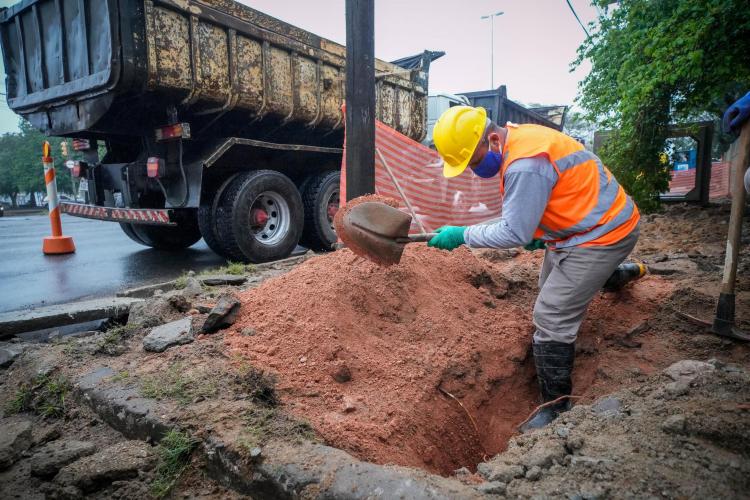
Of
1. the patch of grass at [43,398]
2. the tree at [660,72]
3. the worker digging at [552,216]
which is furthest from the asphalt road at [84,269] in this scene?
the tree at [660,72]

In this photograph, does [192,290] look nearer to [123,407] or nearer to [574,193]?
[123,407]

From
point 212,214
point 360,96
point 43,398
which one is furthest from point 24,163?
point 43,398

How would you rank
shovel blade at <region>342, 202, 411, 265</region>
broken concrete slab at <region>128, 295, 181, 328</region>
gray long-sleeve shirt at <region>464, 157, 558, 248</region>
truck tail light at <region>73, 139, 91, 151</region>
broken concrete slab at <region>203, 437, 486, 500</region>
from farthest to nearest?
truck tail light at <region>73, 139, 91, 151</region>
broken concrete slab at <region>128, 295, 181, 328</region>
shovel blade at <region>342, 202, 411, 265</region>
gray long-sleeve shirt at <region>464, 157, 558, 248</region>
broken concrete slab at <region>203, 437, 486, 500</region>

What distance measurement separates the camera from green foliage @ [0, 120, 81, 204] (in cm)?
3403

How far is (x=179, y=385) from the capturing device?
2223 mm

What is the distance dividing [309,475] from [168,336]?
1.60 metres

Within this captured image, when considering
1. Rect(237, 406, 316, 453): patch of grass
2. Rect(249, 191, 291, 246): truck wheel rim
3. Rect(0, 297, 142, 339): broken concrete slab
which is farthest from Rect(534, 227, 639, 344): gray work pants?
Rect(249, 191, 291, 246): truck wheel rim

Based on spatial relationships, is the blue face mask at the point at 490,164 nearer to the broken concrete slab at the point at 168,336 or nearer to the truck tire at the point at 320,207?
the broken concrete slab at the point at 168,336

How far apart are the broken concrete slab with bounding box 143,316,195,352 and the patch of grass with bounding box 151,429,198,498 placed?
2.94 feet

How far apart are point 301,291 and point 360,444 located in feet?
4.17

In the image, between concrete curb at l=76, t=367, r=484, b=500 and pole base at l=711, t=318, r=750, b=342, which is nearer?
concrete curb at l=76, t=367, r=484, b=500

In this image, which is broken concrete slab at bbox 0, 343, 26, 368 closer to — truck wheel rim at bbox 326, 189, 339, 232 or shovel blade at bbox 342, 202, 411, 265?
shovel blade at bbox 342, 202, 411, 265

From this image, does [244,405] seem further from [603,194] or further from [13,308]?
[13,308]

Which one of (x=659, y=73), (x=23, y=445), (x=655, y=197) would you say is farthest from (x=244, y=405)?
(x=655, y=197)
